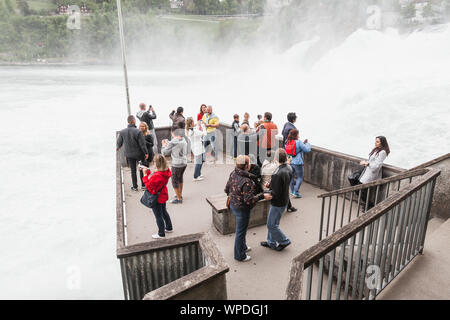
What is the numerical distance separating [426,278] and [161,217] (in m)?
3.80

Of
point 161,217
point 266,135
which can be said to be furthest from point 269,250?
point 266,135

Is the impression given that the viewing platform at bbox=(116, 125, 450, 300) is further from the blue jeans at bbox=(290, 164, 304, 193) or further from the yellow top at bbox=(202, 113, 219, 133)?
the yellow top at bbox=(202, 113, 219, 133)

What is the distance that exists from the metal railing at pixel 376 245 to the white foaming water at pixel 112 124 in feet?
26.5

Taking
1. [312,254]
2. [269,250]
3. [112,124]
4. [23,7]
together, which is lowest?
[112,124]

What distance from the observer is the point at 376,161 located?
564 cm

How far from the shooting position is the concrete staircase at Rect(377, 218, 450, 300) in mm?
3037

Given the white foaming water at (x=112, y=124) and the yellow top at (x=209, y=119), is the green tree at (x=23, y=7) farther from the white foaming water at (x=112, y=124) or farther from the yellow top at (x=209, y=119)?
the yellow top at (x=209, y=119)

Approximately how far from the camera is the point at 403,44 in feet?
107

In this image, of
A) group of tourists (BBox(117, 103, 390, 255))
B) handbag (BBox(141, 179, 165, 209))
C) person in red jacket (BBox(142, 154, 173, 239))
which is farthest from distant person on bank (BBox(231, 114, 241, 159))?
handbag (BBox(141, 179, 165, 209))

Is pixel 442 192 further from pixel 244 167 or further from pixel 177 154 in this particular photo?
pixel 177 154

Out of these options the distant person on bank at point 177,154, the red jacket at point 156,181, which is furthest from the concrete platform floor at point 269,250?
the red jacket at point 156,181

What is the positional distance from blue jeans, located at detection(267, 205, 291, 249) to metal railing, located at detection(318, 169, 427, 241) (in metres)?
0.57
